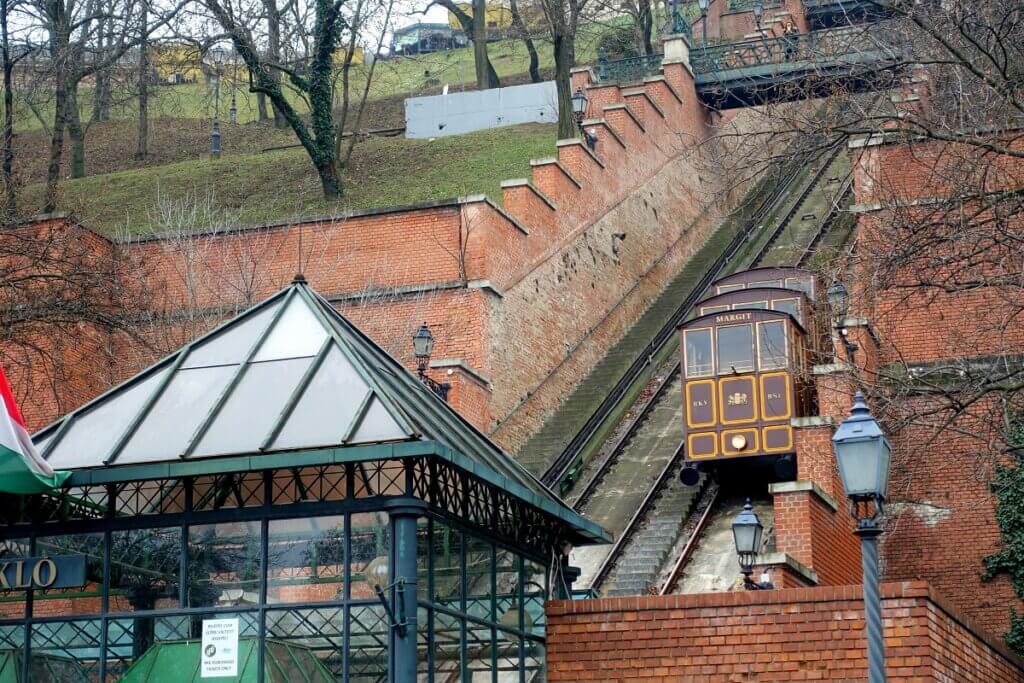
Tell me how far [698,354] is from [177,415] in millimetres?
13402

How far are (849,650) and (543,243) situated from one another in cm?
1760

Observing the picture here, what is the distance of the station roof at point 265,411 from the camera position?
38.2 ft

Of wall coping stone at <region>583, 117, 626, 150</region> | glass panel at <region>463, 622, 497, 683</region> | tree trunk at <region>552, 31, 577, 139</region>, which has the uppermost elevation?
tree trunk at <region>552, 31, 577, 139</region>

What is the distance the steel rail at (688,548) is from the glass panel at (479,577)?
305 inches

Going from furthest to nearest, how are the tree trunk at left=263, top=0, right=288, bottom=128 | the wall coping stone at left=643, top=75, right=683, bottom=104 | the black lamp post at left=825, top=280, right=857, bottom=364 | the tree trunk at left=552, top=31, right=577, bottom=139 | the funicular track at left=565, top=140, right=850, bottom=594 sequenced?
1. the wall coping stone at left=643, top=75, right=683, bottom=104
2. the tree trunk at left=552, top=31, right=577, bottom=139
3. the tree trunk at left=263, top=0, right=288, bottom=128
4. the funicular track at left=565, top=140, right=850, bottom=594
5. the black lamp post at left=825, top=280, right=857, bottom=364

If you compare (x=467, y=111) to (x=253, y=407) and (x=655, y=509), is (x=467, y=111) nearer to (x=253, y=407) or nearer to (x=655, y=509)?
(x=655, y=509)

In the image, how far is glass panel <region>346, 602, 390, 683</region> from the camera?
11.6 meters

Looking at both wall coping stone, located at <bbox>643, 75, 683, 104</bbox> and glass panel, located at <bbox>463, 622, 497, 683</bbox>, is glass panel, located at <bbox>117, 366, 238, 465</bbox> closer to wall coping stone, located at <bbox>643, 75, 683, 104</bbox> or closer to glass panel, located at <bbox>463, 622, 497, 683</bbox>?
glass panel, located at <bbox>463, 622, 497, 683</bbox>

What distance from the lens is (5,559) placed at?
41.9 ft

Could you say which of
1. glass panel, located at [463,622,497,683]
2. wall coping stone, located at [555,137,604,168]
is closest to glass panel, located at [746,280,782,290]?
wall coping stone, located at [555,137,604,168]

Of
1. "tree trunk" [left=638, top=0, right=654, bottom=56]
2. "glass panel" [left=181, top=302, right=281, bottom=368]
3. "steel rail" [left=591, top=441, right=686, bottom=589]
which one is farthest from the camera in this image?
"tree trunk" [left=638, top=0, right=654, bottom=56]

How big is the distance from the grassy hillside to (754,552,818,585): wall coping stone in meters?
13.7

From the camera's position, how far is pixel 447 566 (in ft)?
40.4

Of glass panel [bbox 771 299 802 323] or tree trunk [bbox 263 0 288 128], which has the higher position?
tree trunk [bbox 263 0 288 128]
